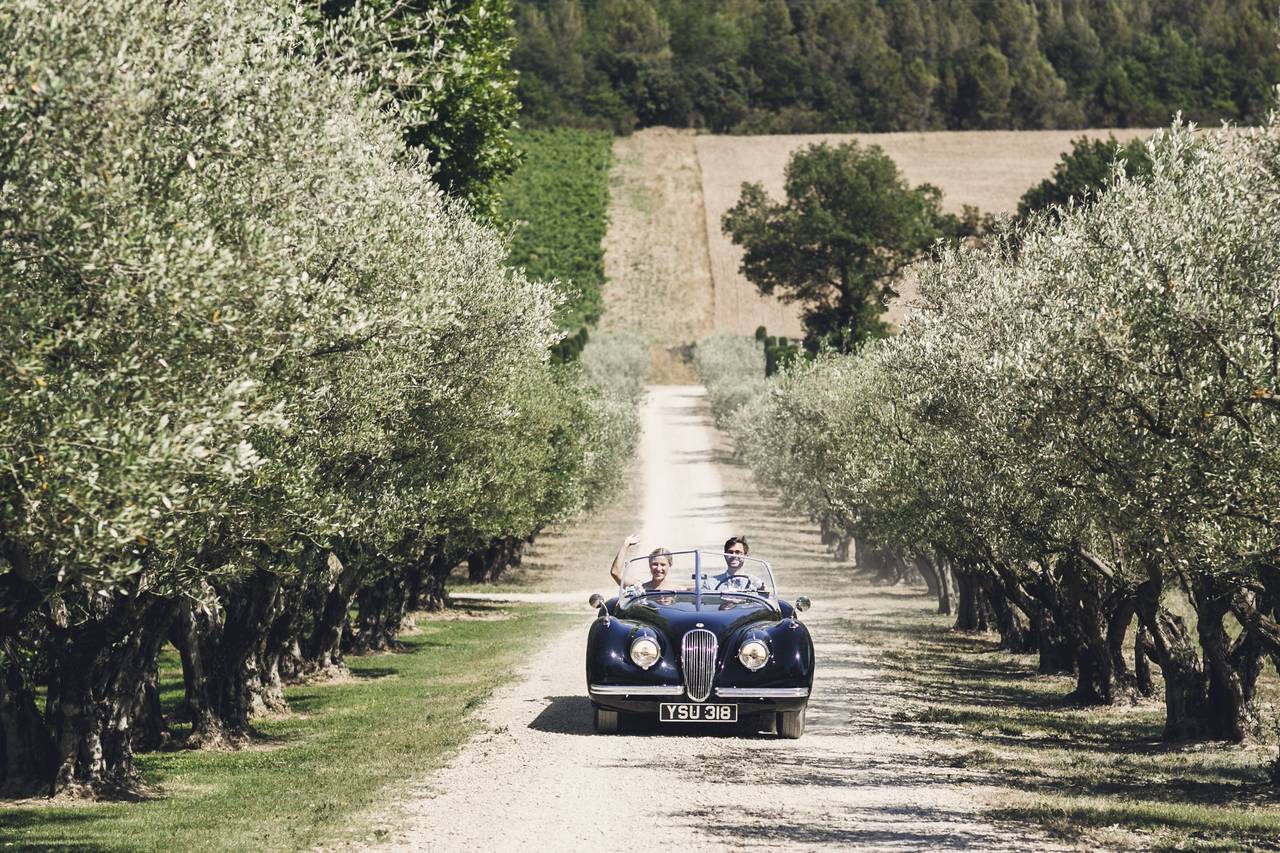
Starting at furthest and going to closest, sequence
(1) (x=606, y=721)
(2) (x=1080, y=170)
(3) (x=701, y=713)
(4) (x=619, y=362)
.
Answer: (4) (x=619, y=362) → (2) (x=1080, y=170) → (1) (x=606, y=721) → (3) (x=701, y=713)

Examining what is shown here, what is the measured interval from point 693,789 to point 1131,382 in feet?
21.5

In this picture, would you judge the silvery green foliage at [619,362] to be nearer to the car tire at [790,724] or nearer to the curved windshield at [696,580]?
the curved windshield at [696,580]

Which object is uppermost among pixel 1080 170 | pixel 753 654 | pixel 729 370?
pixel 1080 170

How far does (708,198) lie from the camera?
540ft

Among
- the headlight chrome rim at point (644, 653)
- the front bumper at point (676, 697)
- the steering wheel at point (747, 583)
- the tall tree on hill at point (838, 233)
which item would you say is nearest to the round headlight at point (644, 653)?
the headlight chrome rim at point (644, 653)

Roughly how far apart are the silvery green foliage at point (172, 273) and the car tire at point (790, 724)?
691cm

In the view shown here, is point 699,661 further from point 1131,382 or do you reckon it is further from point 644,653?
point 1131,382

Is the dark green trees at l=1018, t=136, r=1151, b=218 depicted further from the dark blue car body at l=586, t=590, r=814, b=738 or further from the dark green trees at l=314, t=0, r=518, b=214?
the dark blue car body at l=586, t=590, r=814, b=738

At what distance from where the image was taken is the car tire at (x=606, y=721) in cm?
1984

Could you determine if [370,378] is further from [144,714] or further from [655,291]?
[655,291]

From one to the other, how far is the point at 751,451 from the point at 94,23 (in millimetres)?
73088

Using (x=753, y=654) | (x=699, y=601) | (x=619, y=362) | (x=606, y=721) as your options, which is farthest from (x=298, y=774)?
(x=619, y=362)

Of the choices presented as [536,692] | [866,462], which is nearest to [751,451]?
[866,462]

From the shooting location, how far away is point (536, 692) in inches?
1017
